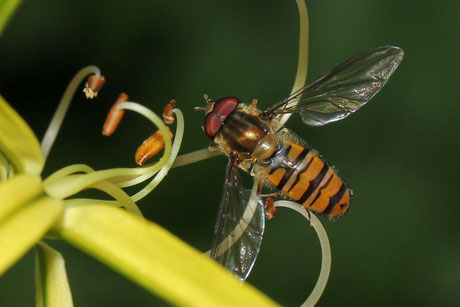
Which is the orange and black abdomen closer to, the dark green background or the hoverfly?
the hoverfly

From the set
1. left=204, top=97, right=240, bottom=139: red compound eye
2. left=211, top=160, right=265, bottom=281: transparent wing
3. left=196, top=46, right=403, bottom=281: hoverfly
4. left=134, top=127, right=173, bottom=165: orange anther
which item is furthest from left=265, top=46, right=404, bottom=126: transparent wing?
left=134, top=127, right=173, bottom=165: orange anther

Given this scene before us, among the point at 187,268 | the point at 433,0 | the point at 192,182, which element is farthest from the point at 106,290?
the point at 187,268

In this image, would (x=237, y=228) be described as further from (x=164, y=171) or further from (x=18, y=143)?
(x=18, y=143)

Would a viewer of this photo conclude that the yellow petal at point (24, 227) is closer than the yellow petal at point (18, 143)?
Yes

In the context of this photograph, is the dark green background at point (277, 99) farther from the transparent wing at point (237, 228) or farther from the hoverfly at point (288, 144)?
the transparent wing at point (237, 228)

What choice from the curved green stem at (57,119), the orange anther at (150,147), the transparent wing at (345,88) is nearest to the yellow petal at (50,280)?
the curved green stem at (57,119)

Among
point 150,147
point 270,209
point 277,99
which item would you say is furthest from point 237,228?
point 277,99

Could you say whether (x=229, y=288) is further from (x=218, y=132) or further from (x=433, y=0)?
(x=433, y=0)
